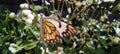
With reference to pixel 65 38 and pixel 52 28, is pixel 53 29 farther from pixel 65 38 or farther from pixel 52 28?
pixel 65 38

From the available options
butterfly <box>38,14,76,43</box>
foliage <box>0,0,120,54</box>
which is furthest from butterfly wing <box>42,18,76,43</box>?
foliage <box>0,0,120,54</box>

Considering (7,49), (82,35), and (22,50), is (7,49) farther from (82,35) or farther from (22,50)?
(82,35)

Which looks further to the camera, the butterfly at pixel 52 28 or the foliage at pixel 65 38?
the foliage at pixel 65 38

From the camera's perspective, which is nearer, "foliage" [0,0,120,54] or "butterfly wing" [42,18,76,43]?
"butterfly wing" [42,18,76,43]

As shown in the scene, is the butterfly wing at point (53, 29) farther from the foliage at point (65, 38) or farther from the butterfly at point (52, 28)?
the foliage at point (65, 38)

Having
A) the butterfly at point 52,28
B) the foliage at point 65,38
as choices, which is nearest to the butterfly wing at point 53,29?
the butterfly at point 52,28

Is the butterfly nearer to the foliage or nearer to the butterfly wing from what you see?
the butterfly wing
